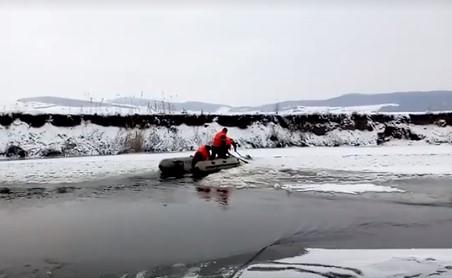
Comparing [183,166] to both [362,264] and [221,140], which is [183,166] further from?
[362,264]

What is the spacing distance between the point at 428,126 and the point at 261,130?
13.8 metres

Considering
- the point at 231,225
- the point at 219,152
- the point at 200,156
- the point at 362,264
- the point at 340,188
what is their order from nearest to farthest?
1. the point at 362,264
2. the point at 231,225
3. the point at 340,188
4. the point at 200,156
5. the point at 219,152

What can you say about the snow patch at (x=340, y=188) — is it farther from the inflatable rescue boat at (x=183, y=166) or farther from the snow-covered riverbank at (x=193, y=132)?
the snow-covered riverbank at (x=193, y=132)

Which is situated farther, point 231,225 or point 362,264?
point 231,225

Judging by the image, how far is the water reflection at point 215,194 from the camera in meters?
13.9

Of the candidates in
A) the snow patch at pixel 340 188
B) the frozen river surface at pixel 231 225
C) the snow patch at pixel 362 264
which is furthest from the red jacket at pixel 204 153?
the snow patch at pixel 362 264

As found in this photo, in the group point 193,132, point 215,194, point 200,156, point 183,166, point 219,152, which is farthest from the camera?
point 193,132

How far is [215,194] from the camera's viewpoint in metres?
15.2

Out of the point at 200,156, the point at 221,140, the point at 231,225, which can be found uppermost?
the point at 221,140

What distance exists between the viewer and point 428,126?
43.1 meters

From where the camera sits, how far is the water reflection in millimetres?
13914

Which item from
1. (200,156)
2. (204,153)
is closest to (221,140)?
(204,153)

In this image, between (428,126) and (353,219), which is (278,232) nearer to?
(353,219)

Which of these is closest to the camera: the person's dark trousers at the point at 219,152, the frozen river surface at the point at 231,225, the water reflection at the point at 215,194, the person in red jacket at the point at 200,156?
the frozen river surface at the point at 231,225
